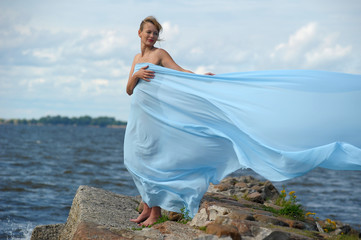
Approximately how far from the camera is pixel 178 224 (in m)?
5.15

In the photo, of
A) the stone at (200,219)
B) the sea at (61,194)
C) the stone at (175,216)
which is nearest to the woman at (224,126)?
the stone at (175,216)

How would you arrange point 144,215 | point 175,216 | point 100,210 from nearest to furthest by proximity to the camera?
1. point 175,216
2. point 144,215
3. point 100,210

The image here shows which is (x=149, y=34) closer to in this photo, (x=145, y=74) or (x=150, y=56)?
(x=150, y=56)

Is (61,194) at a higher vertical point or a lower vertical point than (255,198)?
lower

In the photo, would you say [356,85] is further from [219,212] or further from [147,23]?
[147,23]

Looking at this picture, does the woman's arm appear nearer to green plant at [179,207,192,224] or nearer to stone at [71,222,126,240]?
green plant at [179,207,192,224]

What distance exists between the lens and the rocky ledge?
4.44 metres

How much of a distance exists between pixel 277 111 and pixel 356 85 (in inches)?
38.8

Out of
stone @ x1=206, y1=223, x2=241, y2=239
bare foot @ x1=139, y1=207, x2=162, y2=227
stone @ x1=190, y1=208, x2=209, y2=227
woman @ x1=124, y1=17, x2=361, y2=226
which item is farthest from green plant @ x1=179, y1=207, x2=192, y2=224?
stone @ x1=206, y1=223, x2=241, y2=239

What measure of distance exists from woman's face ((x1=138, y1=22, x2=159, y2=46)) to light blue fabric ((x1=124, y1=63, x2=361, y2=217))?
331mm

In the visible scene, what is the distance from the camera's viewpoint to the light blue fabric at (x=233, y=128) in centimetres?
496

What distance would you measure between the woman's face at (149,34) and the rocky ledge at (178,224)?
2.21m

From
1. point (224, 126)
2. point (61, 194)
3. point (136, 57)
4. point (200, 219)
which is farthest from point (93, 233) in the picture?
point (61, 194)

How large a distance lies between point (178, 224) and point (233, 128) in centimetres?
131
